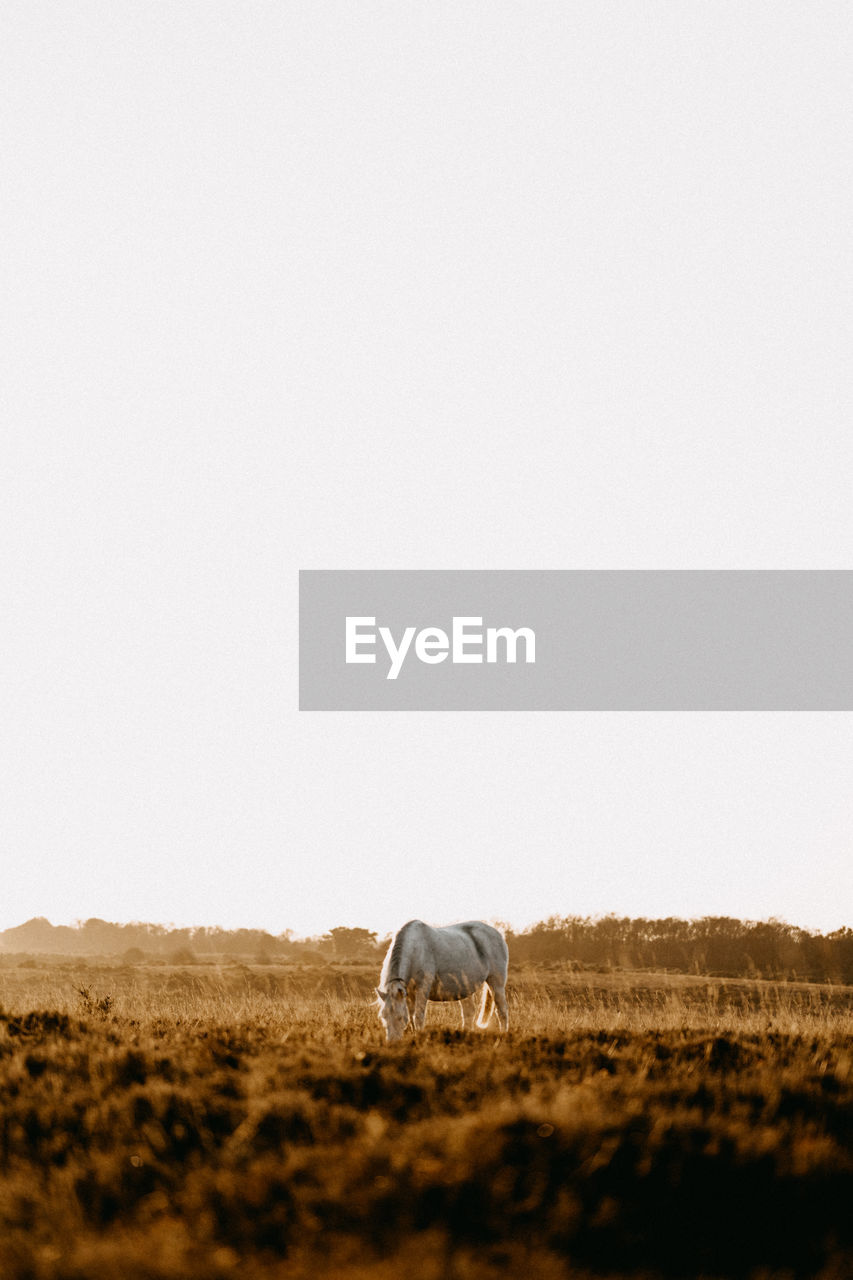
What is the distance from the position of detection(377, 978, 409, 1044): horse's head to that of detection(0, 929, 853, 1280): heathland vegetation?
525 centimetres

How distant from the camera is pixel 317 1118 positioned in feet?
20.7

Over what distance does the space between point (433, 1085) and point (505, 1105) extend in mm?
1303

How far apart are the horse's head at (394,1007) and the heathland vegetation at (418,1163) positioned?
5.25 metres

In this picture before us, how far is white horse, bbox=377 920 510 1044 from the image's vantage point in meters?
15.2

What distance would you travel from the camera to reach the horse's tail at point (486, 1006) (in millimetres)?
18562

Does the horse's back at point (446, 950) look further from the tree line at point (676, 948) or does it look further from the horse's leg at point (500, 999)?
the tree line at point (676, 948)

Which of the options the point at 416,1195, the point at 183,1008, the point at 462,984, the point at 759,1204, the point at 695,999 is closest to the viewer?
the point at 416,1195

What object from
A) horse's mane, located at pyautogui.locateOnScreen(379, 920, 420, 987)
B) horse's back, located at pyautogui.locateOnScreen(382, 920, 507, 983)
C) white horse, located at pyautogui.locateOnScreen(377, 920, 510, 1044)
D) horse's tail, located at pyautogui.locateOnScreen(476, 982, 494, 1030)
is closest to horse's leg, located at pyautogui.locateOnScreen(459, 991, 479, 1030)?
white horse, located at pyautogui.locateOnScreen(377, 920, 510, 1044)

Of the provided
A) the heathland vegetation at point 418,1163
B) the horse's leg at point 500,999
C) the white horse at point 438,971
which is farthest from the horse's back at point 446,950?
the heathland vegetation at point 418,1163

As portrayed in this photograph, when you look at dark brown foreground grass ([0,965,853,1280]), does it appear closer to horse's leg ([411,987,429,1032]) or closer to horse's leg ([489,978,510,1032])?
horse's leg ([411,987,429,1032])

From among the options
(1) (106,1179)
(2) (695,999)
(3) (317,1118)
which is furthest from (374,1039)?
(2) (695,999)

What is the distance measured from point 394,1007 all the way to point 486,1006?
4.47 meters

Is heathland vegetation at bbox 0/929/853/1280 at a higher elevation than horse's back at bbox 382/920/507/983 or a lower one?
higher

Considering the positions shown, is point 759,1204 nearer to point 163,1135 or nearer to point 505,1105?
point 505,1105
